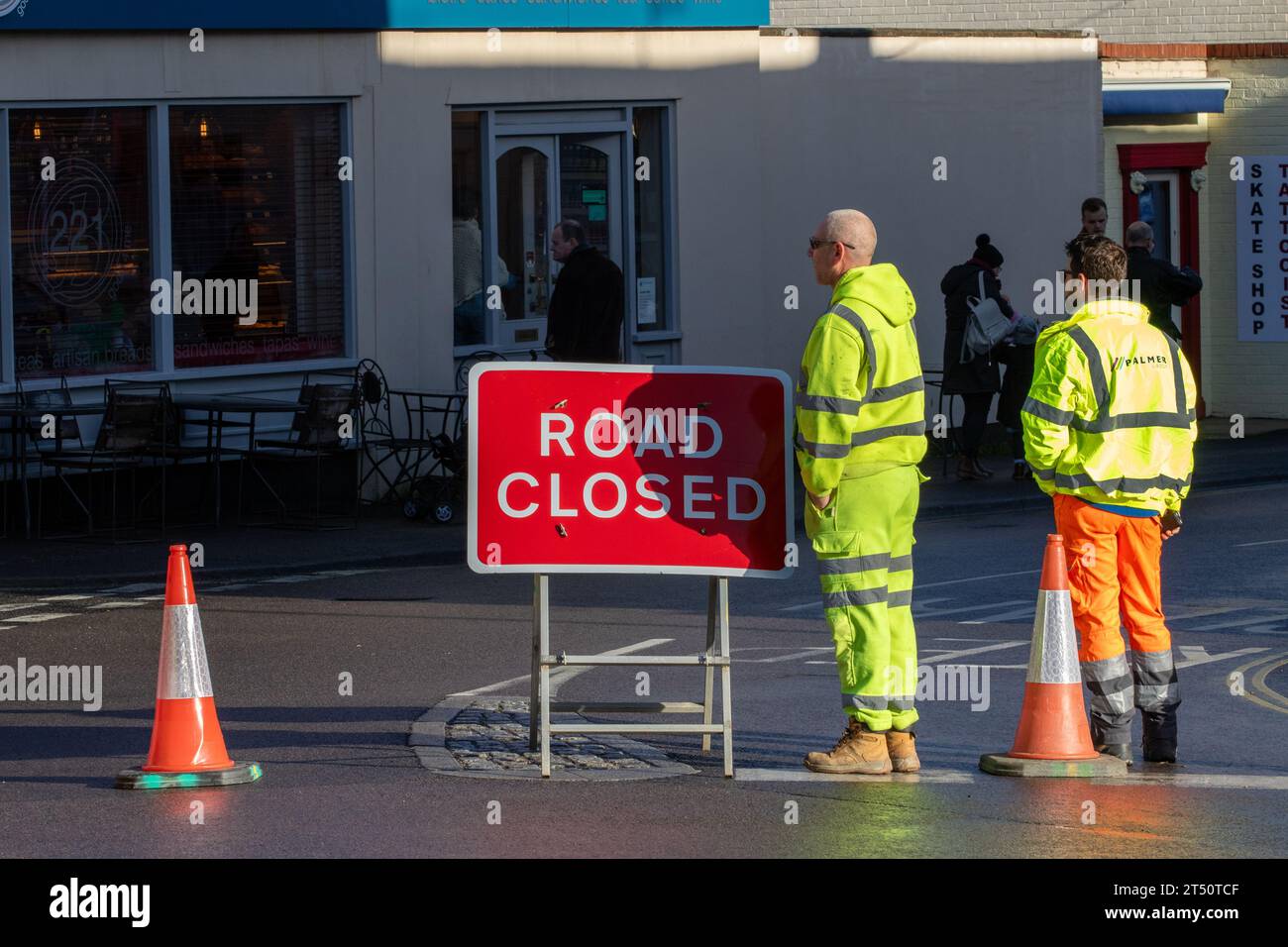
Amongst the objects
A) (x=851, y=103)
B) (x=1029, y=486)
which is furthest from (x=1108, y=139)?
(x=1029, y=486)

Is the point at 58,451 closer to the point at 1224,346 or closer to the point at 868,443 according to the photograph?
the point at 868,443

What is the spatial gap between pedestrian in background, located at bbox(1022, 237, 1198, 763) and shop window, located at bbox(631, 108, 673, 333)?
1191 cm

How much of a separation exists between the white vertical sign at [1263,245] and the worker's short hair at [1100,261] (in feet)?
53.2

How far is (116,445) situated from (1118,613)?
904 centimetres

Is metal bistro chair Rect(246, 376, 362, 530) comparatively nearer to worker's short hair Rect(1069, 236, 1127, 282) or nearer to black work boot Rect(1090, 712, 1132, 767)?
worker's short hair Rect(1069, 236, 1127, 282)

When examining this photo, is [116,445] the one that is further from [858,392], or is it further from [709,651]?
[858,392]

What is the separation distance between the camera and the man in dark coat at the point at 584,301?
52.5 ft

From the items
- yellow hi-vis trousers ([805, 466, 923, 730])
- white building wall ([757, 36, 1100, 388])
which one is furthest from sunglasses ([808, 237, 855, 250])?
white building wall ([757, 36, 1100, 388])

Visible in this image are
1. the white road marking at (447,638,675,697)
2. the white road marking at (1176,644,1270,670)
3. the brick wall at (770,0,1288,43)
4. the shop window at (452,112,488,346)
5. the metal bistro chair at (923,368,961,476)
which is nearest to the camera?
the white road marking at (447,638,675,697)

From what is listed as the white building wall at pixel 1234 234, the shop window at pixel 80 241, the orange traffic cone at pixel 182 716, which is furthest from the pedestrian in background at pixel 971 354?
the orange traffic cone at pixel 182 716

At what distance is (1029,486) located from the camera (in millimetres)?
18984

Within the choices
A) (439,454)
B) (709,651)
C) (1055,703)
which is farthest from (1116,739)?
(439,454)

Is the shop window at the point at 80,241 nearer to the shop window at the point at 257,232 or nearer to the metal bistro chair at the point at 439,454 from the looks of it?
the shop window at the point at 257,232

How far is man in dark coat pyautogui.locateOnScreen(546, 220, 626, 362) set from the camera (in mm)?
16016
